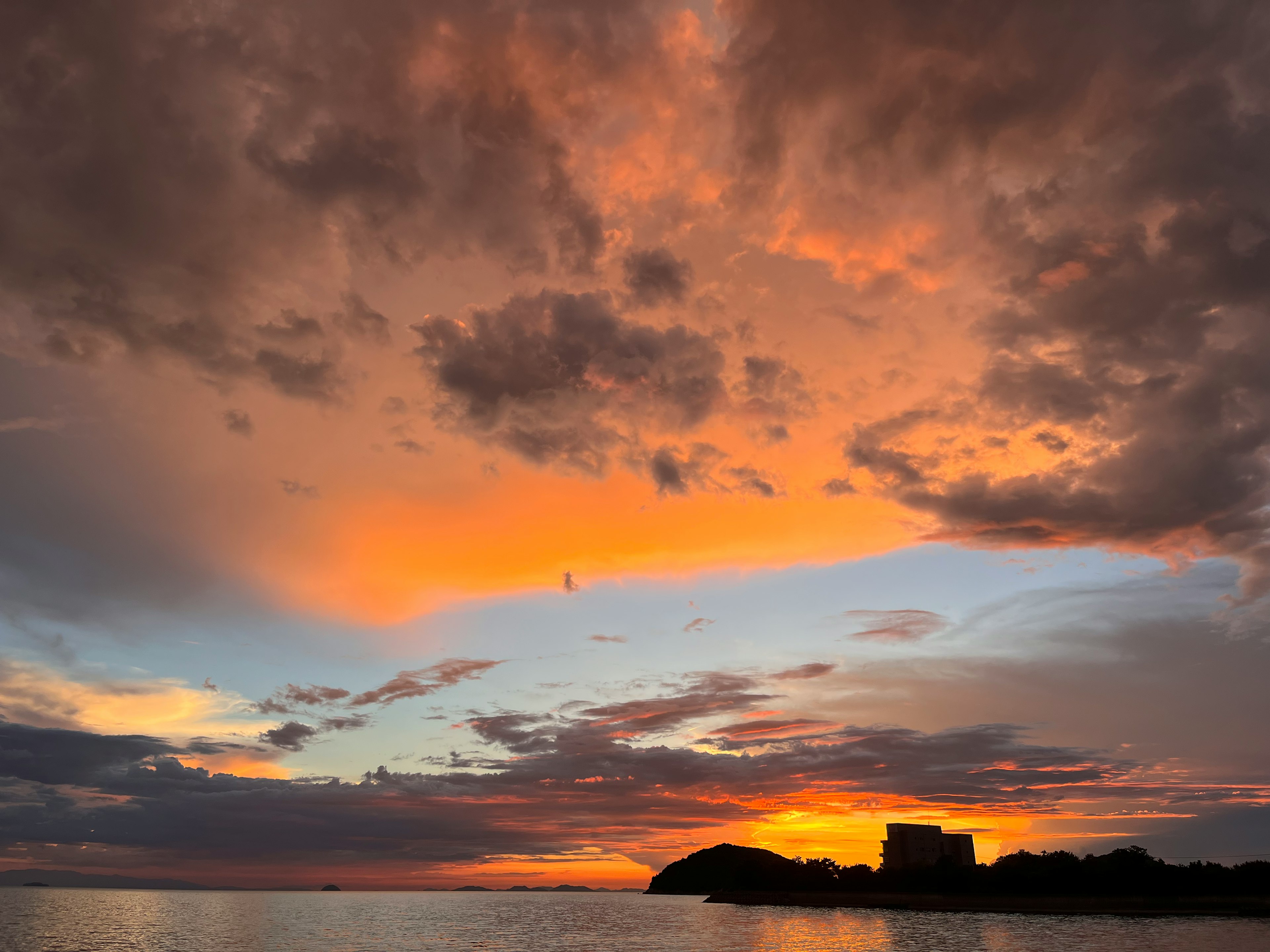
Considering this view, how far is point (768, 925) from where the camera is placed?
615ft

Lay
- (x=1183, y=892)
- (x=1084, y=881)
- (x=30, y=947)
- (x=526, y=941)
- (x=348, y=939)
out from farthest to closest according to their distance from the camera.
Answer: (x=1084, y=881) → (x=1183, y=892) → (x=348, y=939) → (x=526, y=941) → (x=30, y=947)

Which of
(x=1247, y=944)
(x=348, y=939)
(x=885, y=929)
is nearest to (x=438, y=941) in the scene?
(x=348, y=939)

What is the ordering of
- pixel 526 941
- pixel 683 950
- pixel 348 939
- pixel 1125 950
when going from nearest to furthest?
pixel 1125 950 < pixel 683 950 < pixel 526 941 < pixel 348 939

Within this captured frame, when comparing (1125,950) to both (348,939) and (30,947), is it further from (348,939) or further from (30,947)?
(30,947)

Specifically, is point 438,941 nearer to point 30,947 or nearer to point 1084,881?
point 30,947

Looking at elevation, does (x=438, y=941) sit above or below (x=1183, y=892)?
below

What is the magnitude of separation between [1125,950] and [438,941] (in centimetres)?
12861

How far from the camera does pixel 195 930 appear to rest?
199875 mm

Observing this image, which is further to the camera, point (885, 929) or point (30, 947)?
point (885, 929)

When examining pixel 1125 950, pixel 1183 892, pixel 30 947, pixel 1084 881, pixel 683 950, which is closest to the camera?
pixel 1125 950

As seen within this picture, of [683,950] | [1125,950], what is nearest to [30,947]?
[683,950]

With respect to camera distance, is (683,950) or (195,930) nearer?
(683,950)

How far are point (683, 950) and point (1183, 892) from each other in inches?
5247

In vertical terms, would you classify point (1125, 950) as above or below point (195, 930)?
above
